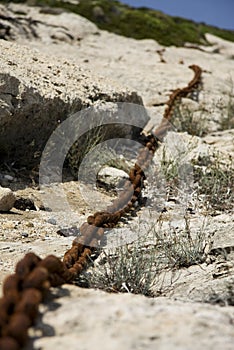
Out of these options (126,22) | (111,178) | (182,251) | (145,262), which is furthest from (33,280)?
(126,22)

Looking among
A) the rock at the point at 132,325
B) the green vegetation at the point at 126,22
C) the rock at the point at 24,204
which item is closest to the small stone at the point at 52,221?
the rock at the point at 24,204

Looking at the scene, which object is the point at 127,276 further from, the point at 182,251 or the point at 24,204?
the point at 24,204

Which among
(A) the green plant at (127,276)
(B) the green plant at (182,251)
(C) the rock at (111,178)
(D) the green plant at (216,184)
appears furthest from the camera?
(C) the rock at (111,178)

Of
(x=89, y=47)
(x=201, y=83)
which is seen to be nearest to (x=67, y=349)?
(x=201, y=83)

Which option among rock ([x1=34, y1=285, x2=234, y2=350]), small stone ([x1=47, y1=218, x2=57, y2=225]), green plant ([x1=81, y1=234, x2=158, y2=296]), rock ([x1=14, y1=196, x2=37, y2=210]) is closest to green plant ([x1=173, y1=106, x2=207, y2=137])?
rock ([x1=14, y1=196, x2=37, y2=210])

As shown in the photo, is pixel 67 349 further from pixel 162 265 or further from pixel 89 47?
pixel 89 47

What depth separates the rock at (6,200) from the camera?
362 centimetres

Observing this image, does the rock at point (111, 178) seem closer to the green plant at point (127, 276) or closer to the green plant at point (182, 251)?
the green plant at point (182, 251)

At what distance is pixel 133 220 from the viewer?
388 centimetres

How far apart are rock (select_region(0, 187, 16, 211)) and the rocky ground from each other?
69mm

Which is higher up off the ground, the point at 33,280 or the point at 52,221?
the point at 33,280

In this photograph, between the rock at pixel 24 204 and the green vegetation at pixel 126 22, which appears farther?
the green vegetation at pixel 126 22

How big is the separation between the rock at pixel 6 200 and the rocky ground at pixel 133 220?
69mm

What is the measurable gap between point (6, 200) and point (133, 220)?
1010 millimetres
